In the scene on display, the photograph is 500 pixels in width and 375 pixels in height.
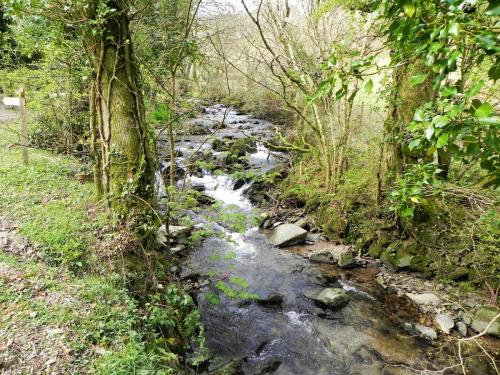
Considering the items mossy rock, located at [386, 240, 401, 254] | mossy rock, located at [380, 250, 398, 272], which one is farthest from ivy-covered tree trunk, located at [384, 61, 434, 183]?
mossy rock, located at [380, 250, 398, 272]

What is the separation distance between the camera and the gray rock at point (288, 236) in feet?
25.7

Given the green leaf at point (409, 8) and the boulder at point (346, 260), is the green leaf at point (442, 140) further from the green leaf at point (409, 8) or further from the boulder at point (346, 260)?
the boulder at point (346, 260)

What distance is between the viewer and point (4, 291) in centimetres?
330

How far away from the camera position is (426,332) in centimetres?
510

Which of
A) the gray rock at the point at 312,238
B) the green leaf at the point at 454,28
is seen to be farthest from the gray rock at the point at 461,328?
the green leaf at the point at 454,28

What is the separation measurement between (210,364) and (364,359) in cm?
224

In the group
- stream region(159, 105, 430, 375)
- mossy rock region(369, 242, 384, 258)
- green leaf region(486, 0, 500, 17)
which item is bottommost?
stream region(159, 105, 430, 375)

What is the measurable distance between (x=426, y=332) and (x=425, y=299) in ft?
2.76

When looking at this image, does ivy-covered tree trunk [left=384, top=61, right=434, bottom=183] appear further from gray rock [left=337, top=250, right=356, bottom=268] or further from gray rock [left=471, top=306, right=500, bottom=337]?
gray rock [left=471, top=306, right=500, bottom=337]

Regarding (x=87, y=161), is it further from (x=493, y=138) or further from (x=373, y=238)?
Answer: (x=493, y=138)

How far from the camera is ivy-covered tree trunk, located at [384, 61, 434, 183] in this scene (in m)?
6.17

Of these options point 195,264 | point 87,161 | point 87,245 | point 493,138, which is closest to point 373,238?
point 195,264

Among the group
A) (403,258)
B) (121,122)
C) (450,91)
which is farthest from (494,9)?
(403,258)

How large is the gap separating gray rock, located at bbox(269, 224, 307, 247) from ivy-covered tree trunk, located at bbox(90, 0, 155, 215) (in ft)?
13.4
